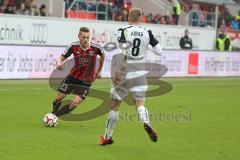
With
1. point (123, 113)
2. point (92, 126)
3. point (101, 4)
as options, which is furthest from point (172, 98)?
point (101, 4)

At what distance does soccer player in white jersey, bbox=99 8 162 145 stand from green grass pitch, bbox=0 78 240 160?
713 mm

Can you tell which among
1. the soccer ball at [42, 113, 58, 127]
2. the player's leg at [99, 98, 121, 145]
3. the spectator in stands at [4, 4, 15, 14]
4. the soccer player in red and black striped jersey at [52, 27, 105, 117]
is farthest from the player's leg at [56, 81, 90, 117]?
the spectator in stands at [4, 4, 15, 14]

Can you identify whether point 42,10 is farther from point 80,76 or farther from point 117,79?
point 117,79

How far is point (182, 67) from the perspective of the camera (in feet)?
103

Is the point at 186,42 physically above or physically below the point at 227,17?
below

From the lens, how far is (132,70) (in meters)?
11.4

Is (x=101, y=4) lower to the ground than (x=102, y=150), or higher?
higher

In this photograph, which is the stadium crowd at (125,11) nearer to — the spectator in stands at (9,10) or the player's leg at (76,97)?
the spectator in stands at (9,10)

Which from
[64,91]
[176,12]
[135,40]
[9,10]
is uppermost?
[176,12]

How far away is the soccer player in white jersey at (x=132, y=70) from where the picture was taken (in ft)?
36.8

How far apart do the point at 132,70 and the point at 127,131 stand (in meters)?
2.49

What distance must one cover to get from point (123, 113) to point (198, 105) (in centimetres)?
354

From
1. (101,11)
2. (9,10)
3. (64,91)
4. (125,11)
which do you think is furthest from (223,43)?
(64,91)

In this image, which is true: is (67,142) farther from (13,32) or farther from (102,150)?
(13,32)
